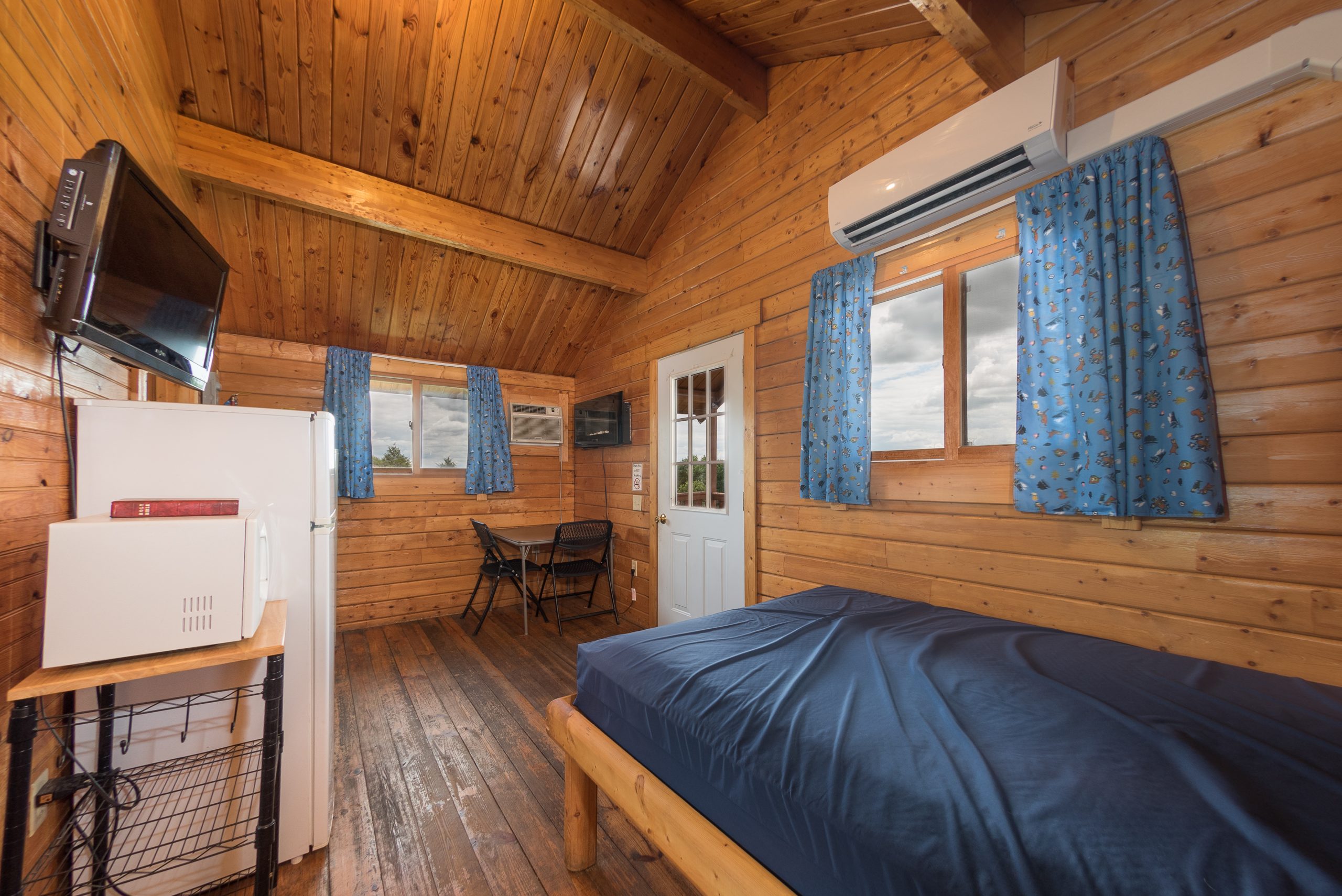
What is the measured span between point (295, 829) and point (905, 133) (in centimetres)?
358

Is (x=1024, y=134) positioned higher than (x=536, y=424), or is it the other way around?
(x=1024, y=134)

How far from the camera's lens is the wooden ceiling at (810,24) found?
214cm

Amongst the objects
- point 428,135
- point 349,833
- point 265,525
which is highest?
point 428,135

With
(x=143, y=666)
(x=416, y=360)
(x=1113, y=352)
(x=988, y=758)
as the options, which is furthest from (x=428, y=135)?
(x=988, y=758)

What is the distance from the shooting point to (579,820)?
1574 millimetres

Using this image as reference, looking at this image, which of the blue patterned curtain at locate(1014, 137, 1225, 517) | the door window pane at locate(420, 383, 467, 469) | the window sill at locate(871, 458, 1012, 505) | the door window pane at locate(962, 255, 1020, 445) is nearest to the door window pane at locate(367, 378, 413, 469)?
the door window pane at locate(420, 383, 467, 469)

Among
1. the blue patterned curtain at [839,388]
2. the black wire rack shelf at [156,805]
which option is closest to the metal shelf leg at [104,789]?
the black wire rack shelf at [156,805]

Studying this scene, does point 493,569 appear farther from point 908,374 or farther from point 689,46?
point 689,46

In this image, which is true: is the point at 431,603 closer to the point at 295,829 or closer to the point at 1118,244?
the point at 295,829

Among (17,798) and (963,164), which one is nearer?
(17,798)

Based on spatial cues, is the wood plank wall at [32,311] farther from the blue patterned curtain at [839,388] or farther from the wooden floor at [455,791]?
the blue patterned curtain at [839,388]

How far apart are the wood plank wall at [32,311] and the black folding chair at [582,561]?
2.58 m

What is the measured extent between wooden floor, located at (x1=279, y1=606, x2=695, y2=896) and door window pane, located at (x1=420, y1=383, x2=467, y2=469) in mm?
1707

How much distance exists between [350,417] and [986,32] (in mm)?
4397
